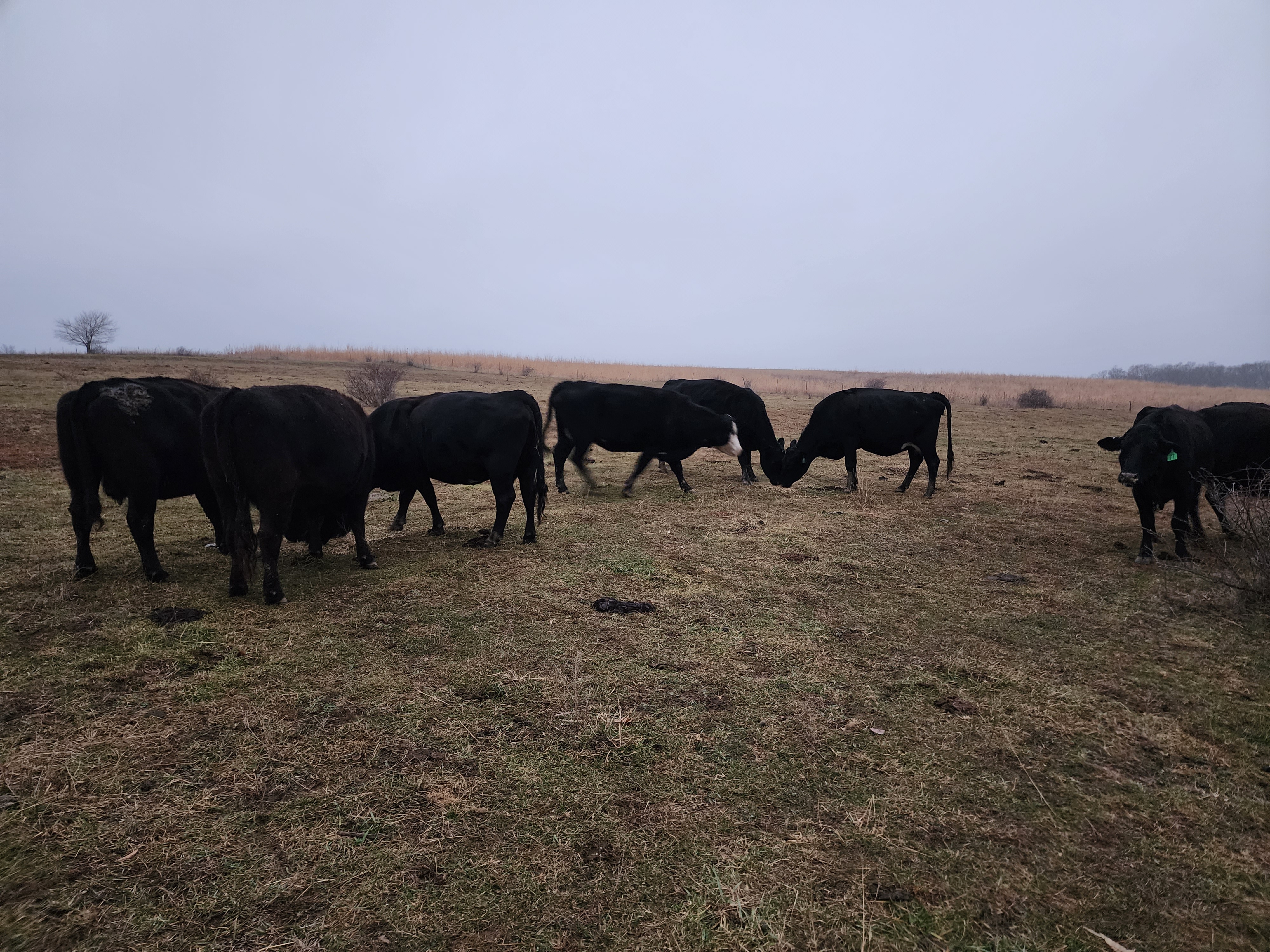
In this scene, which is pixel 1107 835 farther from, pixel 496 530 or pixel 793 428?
pixel 793 428

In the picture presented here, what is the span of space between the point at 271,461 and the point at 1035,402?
112ft

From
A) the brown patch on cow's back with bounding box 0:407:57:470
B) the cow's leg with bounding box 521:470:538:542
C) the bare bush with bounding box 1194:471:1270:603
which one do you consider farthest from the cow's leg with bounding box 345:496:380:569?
the bare bush with bounding box 1194:471:1270:603

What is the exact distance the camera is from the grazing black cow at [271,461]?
16.7ft

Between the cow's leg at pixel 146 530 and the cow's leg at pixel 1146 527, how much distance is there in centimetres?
980

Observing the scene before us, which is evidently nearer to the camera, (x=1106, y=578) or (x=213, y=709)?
(x=213, y=709)

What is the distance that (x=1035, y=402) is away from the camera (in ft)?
100

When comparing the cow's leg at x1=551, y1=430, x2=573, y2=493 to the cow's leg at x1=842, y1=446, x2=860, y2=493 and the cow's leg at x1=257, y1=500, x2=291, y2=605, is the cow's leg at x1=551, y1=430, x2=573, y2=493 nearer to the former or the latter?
the cow's leg at x1=842, y1=446, x2=860, y2=493

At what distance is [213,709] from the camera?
142 inches

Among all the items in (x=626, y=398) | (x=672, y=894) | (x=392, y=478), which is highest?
(x=626, y=398)

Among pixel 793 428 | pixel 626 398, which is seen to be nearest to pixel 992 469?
pixel 793 428

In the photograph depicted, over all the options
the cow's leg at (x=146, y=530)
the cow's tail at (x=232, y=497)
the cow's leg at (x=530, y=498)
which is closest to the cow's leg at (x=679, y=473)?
the cow's leg at (x=530, y=498)

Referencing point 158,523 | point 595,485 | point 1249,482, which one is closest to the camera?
point 1249,482

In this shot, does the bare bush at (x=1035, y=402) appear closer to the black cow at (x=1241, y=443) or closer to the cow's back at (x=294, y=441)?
the black cow at (x=1241, y=443)

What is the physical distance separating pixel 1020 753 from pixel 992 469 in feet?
36.7
